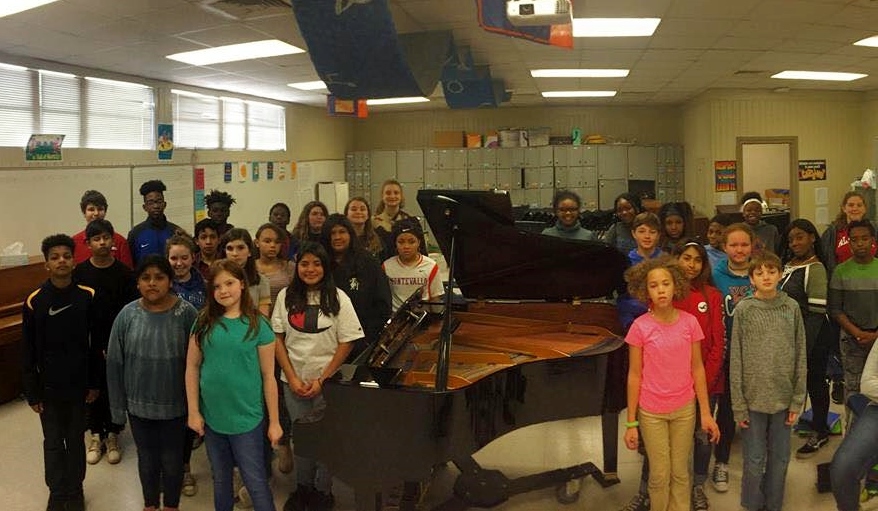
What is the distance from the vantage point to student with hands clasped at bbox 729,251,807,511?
Result: 3232 millimetres

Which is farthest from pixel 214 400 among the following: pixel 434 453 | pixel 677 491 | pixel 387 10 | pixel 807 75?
pixel 807 75

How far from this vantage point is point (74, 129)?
750 cm

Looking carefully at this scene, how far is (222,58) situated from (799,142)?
380 inches

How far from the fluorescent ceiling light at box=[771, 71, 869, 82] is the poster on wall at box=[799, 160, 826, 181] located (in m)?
2.01

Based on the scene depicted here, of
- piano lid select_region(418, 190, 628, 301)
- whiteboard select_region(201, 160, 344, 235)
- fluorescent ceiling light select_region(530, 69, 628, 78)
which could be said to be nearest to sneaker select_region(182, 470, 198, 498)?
piano lid select_region(418, 190, 628, 301)

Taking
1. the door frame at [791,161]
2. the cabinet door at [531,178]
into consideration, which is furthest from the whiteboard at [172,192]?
the door frame at [791,161]

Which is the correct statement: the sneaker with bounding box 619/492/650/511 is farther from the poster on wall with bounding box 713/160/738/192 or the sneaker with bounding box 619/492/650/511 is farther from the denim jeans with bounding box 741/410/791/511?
the poster on wall with bounding box 713/160/738/192

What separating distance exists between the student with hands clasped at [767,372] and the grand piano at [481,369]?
24.0 inches

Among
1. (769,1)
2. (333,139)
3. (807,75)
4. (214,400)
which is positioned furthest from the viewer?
(333,139)

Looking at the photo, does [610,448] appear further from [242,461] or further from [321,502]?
[242,461]

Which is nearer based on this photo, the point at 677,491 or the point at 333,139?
the point at 677,491

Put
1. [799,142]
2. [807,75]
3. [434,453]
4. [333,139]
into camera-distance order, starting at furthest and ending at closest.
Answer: [333,139] < [799,142] < [807,75] < [434,453]

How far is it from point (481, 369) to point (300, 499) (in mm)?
1257

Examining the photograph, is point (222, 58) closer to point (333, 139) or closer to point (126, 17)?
point (126, 17)
